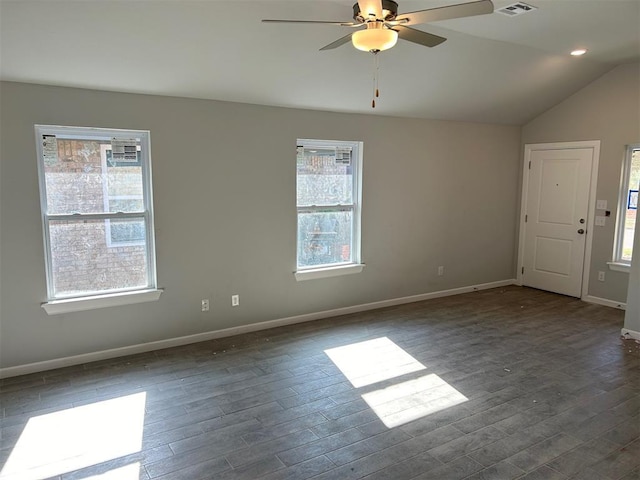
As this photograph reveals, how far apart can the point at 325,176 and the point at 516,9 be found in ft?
7.64

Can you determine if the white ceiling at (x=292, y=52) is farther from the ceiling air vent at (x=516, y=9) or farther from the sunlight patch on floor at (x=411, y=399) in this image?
the sunlight patch on floor at (x=411, y=399)

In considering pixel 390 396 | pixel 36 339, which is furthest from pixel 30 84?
pixel 390 396

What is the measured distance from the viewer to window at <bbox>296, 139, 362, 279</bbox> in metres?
4.68

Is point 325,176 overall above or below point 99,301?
above

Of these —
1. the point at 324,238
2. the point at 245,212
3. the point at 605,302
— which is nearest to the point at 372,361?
the point at 324,238

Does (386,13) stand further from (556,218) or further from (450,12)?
(556,218)

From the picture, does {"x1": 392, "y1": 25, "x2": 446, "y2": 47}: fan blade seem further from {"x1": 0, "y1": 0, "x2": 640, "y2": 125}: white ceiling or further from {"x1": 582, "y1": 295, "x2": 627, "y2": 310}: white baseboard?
{"x1": 582, "y1": 295, "x2": 627, "y2": 310}: white baseboard

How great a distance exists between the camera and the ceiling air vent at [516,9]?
10.5ft

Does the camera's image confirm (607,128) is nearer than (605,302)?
Yes

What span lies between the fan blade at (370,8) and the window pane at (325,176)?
244 centimetres

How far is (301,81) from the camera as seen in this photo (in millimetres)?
3938

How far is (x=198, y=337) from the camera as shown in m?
4.15

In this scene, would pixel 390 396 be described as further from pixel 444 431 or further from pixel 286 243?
pixel 286 243

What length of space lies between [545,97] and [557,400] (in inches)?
153
